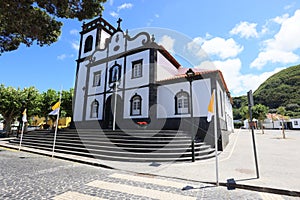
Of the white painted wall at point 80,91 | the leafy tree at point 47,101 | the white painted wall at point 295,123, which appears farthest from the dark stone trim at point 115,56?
the white painted wall at point 295,123

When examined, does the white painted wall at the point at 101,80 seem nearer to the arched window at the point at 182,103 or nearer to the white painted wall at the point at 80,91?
the white painted wall at the point at 80,91

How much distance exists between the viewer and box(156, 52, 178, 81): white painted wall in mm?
15911

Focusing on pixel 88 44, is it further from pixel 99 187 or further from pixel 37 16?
pixel 99 187

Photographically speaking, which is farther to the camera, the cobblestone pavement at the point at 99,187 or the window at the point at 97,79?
the window at the point at 97,79

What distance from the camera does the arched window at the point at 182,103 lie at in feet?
44.3

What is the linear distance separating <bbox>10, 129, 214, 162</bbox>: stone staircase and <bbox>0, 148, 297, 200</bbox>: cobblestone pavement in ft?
8.15

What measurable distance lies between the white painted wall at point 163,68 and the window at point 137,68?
1745 millimetres

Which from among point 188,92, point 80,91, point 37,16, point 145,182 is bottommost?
point 145,182

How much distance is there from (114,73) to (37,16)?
1048cm

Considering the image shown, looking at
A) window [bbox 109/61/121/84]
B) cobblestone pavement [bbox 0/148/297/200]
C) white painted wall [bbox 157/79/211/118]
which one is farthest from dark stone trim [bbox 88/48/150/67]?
cobblestone pavement [bbox 0/148/297/200]

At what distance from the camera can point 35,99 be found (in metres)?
22.4

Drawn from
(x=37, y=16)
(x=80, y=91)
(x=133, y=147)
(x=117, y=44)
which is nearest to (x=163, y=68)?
(x=117, y=44)

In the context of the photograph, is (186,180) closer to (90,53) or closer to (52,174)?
(52,174)

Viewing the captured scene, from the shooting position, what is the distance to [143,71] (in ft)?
51.0
